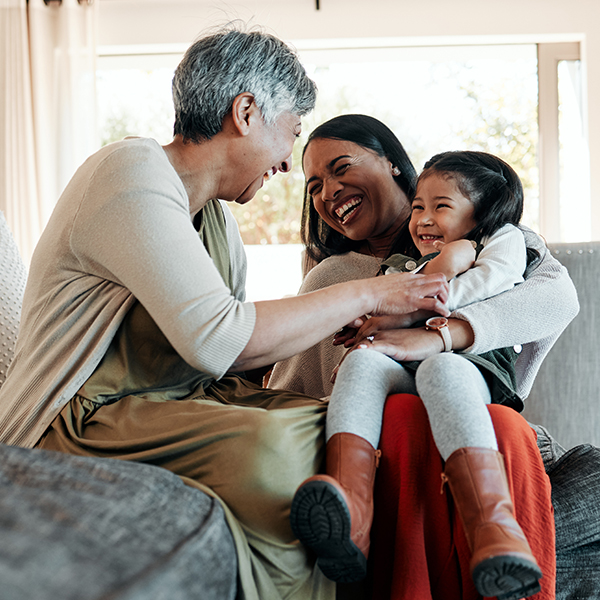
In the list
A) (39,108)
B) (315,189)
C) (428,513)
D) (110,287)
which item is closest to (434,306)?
(428,513)

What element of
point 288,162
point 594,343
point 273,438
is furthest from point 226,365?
point 594,343

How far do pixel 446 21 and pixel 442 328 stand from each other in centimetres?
339

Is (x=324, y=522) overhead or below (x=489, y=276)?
below

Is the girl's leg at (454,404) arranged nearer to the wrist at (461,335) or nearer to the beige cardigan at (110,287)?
the wrist at (461,335)

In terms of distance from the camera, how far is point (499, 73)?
4.24 metres

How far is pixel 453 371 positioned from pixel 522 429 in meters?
0.16

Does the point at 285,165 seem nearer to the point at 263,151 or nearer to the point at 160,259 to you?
the point at 263,151

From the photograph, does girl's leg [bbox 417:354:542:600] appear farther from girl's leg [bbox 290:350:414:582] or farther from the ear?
the ear

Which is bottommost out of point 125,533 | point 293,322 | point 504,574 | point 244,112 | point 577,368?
point 577,368

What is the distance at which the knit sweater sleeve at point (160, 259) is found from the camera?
0.99 m

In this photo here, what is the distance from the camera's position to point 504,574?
0.79 m

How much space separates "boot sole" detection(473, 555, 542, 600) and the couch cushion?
0.32 meters

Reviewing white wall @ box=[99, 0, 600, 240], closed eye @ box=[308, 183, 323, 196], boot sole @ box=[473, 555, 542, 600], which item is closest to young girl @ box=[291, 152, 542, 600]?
boot sole @ box=[473, 555, 542, 600]

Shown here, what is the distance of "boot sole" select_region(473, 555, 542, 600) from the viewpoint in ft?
2.55
